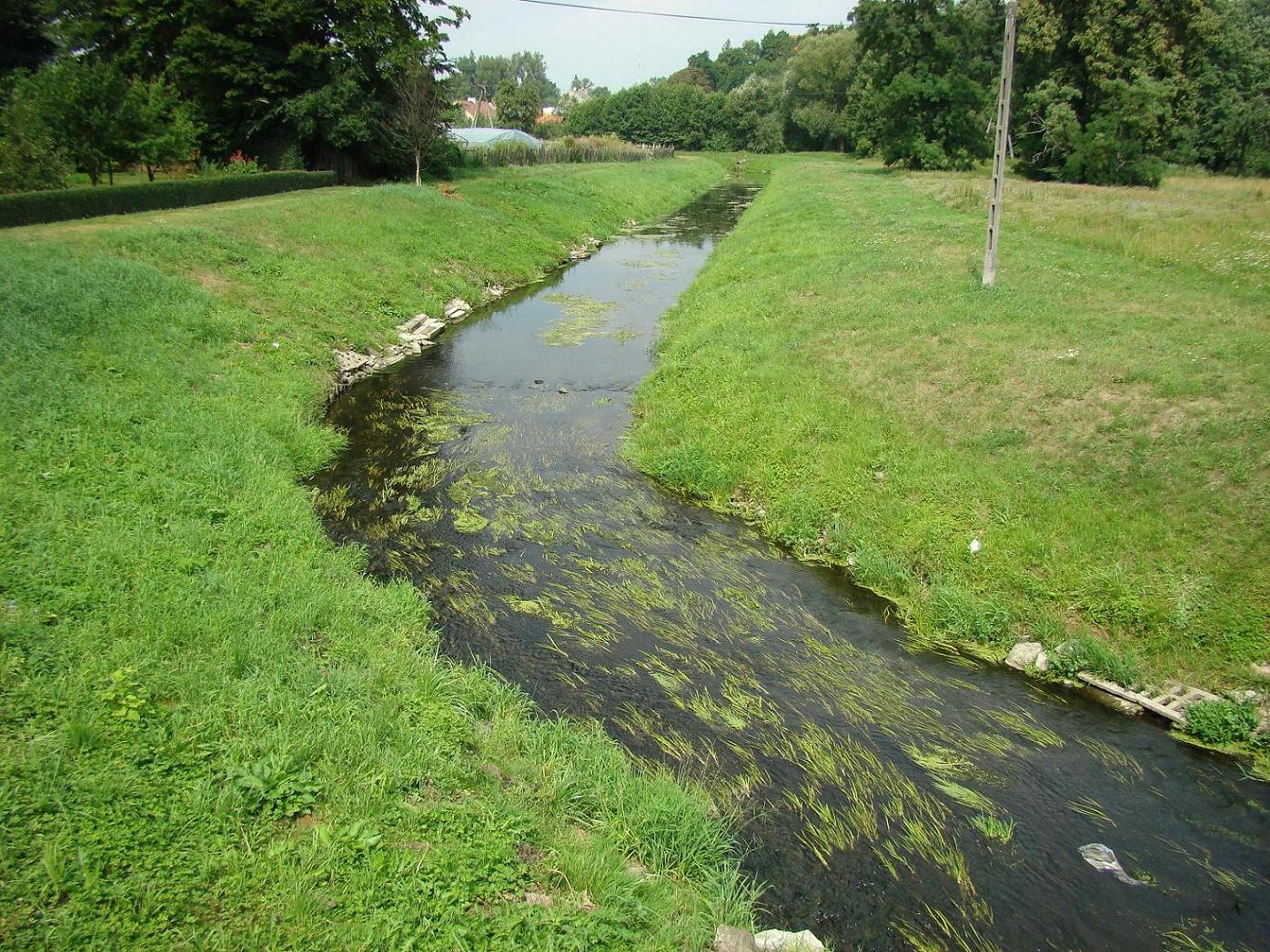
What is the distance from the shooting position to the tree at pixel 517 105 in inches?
3907

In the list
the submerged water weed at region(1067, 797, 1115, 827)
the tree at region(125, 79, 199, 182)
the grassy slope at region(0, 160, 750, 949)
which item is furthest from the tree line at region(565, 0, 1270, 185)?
the grassy slope at region(0, 160, 750, 949)

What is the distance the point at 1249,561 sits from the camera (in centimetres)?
784

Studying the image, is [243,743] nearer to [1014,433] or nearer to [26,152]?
[1014,433]

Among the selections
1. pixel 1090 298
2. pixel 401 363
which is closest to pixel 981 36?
pixel 1090 298

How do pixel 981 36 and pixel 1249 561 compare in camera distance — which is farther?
pixel 981 36

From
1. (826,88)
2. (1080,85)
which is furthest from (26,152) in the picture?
(826,88)

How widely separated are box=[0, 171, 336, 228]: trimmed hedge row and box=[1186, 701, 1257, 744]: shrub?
25764 mm

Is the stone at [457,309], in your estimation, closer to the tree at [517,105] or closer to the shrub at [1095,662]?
the shrub at [1095,662]

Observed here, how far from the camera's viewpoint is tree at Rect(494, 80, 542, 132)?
3907 inches

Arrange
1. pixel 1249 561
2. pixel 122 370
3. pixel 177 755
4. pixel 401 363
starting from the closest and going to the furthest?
pixel 177 755 → pixel 1249 561 → pixel 122 370 → pixel 401 363

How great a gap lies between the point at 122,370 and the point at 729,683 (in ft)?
35.0

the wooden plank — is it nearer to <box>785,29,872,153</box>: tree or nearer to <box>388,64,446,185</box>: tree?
<box>388,64,446,185</box>: tree

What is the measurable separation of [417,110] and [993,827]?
→ 38.2m

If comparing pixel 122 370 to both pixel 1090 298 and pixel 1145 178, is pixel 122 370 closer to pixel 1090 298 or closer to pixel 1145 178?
pixel 1090 298
